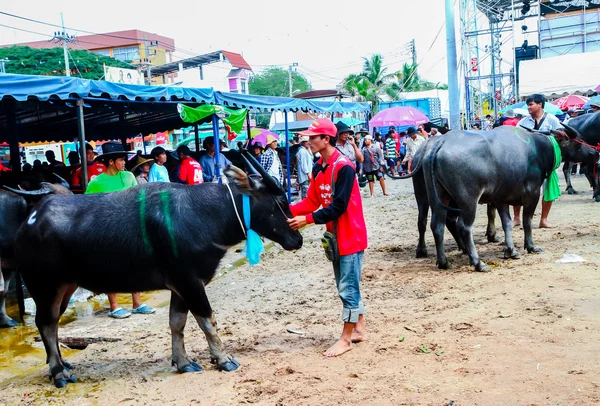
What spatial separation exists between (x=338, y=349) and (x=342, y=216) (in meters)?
1.07

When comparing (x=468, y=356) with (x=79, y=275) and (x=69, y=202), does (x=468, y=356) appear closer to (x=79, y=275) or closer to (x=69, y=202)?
(x=79, y=275)

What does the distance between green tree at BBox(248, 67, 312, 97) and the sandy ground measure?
6271 centimetres

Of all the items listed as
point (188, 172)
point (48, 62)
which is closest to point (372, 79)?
point (48, 62)

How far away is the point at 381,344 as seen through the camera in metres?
4.79

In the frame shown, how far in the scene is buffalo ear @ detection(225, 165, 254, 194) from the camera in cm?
443

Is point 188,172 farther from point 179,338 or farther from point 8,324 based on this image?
point 179,338

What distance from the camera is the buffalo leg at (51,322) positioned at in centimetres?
450

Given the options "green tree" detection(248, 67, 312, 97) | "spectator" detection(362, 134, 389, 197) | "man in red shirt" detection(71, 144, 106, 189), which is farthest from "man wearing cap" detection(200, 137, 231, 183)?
"green tree" detection(248, 67, 312, 97)

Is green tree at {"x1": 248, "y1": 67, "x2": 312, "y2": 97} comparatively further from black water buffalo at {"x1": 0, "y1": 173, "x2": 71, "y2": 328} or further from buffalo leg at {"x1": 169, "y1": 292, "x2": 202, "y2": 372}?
buffalo leg at {"x1": 169, "y1": 292, "x2": 202, "y2": 372}

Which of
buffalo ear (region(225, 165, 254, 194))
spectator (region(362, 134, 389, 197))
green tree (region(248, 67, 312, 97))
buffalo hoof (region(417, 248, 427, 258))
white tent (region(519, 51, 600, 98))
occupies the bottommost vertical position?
buffalo hoof (region(417, 248, 427, 258))

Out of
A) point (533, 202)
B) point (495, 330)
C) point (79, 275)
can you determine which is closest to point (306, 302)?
point (495, 330)

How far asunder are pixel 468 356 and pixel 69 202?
10.9 ft

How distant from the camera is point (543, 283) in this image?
20.1ft

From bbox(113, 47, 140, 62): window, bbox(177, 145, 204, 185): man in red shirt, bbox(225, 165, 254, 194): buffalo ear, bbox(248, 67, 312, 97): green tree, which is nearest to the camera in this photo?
bbox(225, 165, 254, 194): buffalo ear
